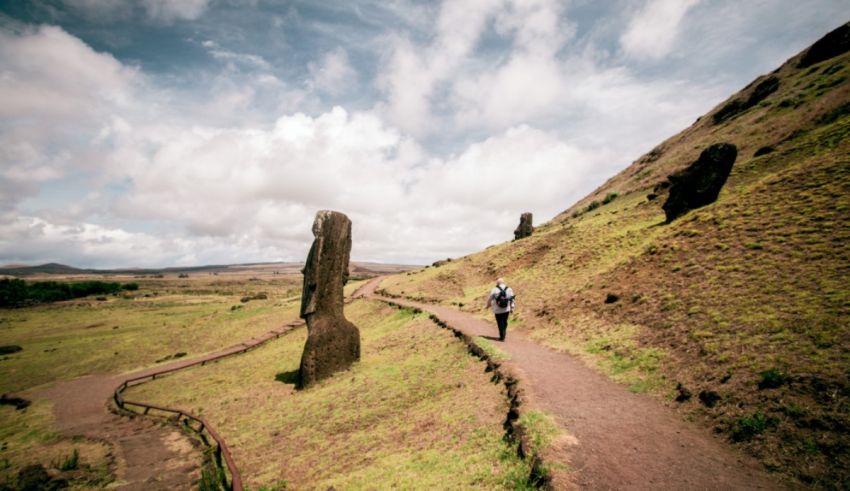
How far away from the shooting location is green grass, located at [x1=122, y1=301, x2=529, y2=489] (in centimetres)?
760

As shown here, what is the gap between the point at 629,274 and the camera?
19.8m

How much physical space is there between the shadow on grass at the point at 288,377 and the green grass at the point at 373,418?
7 cm

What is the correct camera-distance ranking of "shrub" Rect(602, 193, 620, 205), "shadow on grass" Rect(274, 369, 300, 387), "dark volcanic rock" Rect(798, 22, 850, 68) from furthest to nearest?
"shrub" Rect(602, 193, 620, 205), "dark volcanic rock" Rect(798, 22, 850, 68), "shadow on grass" Rect(274, 369, 300, 387)

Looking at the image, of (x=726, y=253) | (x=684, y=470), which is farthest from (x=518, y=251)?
(x=684, y=470)

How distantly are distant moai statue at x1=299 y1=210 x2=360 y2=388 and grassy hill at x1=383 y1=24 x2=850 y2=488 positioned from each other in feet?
32.1

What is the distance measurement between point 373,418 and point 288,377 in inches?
370

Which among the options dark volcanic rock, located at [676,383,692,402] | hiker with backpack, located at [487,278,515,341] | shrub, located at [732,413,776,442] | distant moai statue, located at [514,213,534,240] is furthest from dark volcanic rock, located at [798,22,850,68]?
shrub, located at [732,413,776,442]

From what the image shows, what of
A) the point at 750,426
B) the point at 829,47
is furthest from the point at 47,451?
the point at 829,47

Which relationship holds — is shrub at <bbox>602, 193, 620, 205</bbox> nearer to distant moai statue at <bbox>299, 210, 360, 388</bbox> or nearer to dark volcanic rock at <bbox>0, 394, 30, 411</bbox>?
distant moai statue at <bbox>299, 210, 360, 388</bbox>

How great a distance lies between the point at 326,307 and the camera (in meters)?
17.2

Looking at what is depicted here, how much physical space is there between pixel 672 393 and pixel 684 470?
140 inches

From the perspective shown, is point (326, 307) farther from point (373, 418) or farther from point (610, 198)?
point (610, 198)

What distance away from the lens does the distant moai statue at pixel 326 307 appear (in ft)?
54.2

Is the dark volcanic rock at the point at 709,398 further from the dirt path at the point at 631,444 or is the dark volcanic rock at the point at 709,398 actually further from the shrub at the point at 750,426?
the shrub at the point at 750,426
